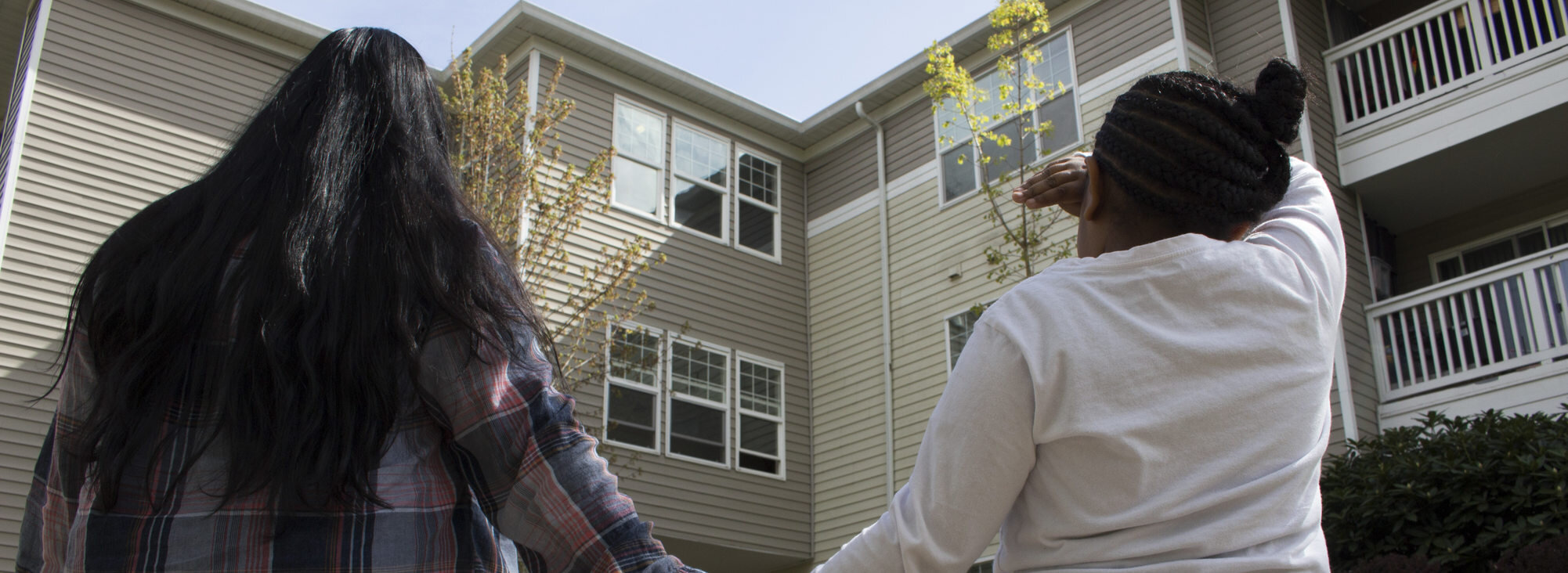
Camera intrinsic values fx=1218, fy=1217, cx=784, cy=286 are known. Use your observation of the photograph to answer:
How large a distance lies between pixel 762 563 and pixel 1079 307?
47.1 feet

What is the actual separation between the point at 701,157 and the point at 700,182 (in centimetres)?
40

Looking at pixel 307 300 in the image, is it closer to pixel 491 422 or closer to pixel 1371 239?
pixel 491 422

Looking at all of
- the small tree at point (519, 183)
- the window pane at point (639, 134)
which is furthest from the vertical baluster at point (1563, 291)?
the window pane at point (639, 134)

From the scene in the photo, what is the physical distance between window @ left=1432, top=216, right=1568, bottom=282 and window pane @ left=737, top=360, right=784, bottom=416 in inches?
311

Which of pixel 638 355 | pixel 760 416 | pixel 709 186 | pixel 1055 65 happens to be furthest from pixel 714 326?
pixel 1055 65

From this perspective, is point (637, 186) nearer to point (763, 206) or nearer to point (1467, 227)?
point (763, 206)

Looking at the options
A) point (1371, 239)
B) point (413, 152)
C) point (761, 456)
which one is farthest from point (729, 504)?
point (413, 152)

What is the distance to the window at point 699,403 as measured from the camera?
14969 millimetres

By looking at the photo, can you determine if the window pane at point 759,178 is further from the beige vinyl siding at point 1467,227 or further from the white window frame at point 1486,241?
the white window frame at point 1486,241

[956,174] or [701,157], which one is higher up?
[701,157]

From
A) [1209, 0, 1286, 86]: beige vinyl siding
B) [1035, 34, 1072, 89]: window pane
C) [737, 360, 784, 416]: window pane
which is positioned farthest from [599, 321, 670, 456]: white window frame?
[1209, 0, 1286, 86]: beige vinyl siding

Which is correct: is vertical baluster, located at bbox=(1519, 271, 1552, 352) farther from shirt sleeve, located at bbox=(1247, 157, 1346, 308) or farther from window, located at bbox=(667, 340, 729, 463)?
shirt sleeve, located at bbox=(1247, 157, 1346, 308)

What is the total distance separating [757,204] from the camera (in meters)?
16.9

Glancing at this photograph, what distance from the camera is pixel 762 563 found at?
618 inches
